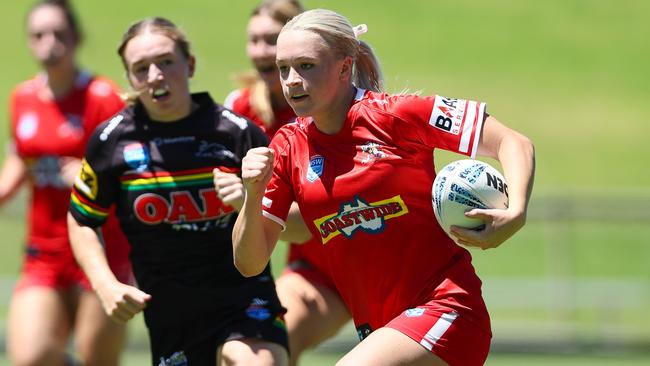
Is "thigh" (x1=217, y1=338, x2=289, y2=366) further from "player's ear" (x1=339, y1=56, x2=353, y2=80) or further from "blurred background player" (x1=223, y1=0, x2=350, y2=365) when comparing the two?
"player's ear" (x1=339, y1=56, x2=353, y2=80)

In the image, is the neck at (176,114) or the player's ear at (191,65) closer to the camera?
the neck at (176,114)

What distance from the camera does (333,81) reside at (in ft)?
15.9

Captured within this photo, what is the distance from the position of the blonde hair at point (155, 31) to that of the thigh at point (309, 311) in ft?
4.33

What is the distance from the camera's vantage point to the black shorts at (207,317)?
5.56 m

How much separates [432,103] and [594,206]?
6876mm

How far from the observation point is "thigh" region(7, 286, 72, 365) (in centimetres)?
686

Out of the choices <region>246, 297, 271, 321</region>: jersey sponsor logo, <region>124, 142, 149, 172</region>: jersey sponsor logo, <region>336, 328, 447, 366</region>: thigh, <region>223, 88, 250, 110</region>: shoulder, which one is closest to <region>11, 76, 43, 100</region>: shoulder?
<region>223, 88, 250, 110</region>: shoulder

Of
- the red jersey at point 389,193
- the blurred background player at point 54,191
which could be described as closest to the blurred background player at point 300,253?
the blurred background player at point 54,191

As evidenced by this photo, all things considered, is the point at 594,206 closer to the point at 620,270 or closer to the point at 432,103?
the point at 620,270

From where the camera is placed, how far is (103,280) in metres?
5.41

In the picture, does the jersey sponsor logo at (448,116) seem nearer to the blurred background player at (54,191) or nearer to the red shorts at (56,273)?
the blurred background player at (54,191)

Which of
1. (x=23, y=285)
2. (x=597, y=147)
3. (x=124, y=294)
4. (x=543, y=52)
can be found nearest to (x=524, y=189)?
(x=124, y=294)

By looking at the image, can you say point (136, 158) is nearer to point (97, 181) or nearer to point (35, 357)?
point (97, 181)

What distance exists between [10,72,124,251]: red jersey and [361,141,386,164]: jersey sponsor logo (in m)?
2.89
